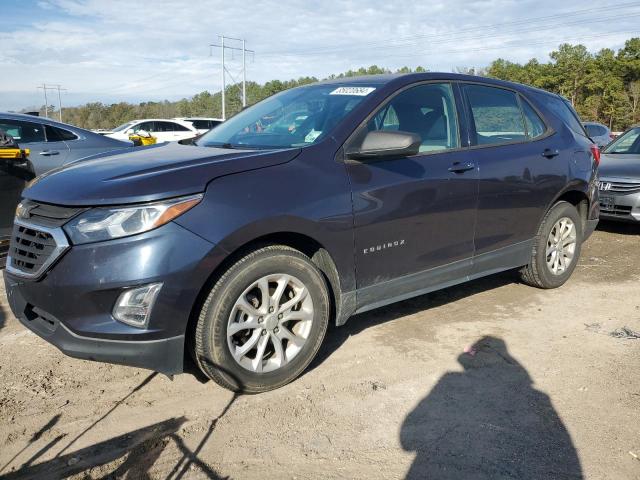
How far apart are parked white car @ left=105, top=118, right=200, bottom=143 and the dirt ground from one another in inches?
731

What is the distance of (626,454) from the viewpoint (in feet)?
8.27

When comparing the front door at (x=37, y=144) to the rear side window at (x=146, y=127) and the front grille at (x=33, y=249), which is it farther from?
the rear side window at (x=146, y=127)

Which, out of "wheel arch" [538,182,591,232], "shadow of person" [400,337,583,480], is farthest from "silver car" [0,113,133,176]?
"shadow of person" [400,337,583,480]

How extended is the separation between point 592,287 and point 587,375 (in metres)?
2.04

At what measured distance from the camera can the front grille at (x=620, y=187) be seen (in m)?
6.94

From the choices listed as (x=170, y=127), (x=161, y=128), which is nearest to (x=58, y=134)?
(x=161, y=128)

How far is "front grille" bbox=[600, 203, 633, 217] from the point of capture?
7023 millimetres

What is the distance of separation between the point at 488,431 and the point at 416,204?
142 cm

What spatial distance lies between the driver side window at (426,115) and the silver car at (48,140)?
4079mm

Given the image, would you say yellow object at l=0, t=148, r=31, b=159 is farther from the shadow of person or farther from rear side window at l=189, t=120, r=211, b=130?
rear side window at l=189, t=120, r=211, b=130

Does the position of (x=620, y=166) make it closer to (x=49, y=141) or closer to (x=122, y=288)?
(x=122, y=288)

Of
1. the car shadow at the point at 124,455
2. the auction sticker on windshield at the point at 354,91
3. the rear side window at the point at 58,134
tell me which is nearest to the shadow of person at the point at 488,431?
the car shadow at the point at 124,455

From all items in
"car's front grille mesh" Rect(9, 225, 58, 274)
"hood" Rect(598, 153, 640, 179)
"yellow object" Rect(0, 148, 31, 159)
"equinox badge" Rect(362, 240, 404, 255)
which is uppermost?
"yellow object" Rect(0, 148, 31, 159)

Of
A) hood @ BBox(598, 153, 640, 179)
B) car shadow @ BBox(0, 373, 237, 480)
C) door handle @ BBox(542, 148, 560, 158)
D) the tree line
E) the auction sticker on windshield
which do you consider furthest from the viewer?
the tree line
